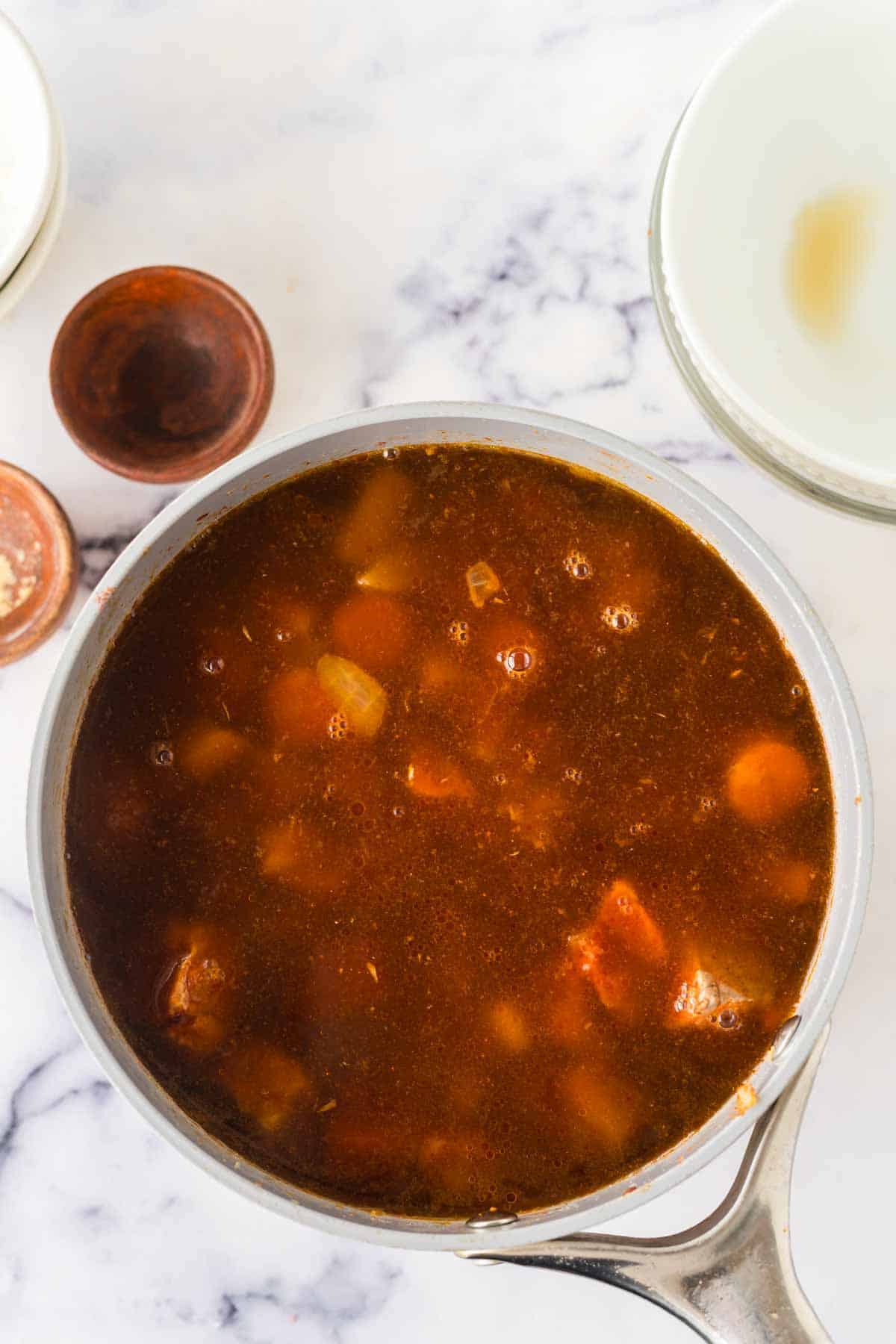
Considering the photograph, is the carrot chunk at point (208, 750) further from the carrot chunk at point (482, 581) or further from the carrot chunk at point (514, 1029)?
the carrot chunk at point (514, 1029)

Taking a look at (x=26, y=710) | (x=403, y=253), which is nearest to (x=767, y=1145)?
(x=26, y=710)

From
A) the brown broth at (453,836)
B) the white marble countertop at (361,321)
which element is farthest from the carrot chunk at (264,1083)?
the white marble countertop at (361,321)

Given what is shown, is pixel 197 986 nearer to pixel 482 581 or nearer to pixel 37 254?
pixel 482 581

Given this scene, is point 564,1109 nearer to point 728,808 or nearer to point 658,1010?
point 658,1010

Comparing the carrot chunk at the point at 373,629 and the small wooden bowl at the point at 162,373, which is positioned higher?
the small wooden bowl at the point at 162,373

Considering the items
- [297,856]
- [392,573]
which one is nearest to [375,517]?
[392,573]

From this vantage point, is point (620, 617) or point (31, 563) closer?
point (620, 617)

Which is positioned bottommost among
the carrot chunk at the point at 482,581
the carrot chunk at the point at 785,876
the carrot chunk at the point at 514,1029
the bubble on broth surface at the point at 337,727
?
the carrot chunk at the point at 514,1029

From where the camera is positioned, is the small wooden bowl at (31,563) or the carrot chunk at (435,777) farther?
the small wooden bowl at (31,563)
